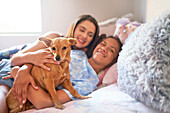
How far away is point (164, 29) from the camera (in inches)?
27.6

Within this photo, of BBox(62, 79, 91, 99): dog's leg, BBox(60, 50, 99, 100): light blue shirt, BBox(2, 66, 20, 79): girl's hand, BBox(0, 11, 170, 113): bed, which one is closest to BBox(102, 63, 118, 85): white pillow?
BBox(60, 50, 99, 100): light blue shirt

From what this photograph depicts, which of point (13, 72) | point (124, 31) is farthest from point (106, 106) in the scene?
point (124, 31)

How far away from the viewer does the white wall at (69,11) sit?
2.05 m

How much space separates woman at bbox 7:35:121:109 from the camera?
0.90 m

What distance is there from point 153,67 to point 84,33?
0.71 m

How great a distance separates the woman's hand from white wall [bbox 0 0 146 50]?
4.19 feet

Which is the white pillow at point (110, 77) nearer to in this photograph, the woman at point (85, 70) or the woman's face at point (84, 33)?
the woman at point (85, 70)

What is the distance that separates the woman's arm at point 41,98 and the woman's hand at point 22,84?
0.08ft

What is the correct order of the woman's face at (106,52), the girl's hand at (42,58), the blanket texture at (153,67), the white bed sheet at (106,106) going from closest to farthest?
the blanket texture at (153,67), the white bed sheet at (106,106), the girl's hand at (42,58), the woman's face at (106,52)

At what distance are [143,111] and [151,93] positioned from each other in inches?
4.8

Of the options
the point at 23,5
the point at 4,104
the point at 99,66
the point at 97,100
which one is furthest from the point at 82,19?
the point at 23,5

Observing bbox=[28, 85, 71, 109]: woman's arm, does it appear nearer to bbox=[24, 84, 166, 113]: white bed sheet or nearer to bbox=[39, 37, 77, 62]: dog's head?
bbox=[24, 84, 166, 113]: white bed sheet

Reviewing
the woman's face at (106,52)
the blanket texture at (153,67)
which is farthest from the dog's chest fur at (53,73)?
the woman's face at (106,52)

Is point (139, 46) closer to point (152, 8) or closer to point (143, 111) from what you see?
point (143, 111)
